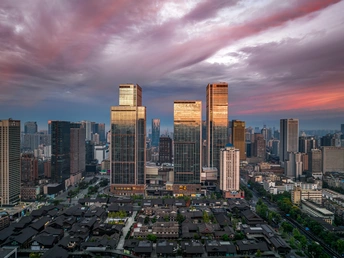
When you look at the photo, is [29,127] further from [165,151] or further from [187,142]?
[187,142]

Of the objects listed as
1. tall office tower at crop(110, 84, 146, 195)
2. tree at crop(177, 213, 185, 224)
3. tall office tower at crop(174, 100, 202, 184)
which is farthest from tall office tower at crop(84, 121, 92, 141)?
tree at crop(177, 213, 185, 224)

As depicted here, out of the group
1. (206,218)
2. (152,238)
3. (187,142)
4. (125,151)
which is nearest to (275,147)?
(187,142)

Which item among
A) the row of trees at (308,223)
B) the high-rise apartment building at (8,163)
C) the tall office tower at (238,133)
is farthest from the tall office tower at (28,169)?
the tall office tower at (238,133)

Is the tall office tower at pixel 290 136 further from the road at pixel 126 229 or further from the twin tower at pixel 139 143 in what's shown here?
the road at pixel 126 229

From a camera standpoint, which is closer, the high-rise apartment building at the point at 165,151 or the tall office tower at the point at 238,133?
the tall office tower at the point at 238,133

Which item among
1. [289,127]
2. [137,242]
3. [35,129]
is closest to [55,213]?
[137,242]
